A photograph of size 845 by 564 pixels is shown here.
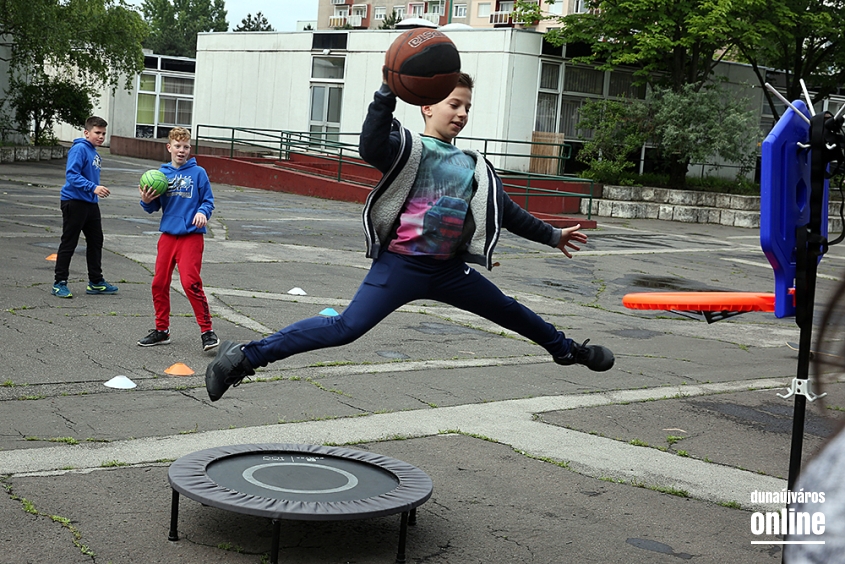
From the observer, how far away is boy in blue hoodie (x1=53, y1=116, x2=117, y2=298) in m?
9.99

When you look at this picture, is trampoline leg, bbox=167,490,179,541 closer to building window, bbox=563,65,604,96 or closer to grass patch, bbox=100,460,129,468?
grass patch, bbox=100,460,129,468

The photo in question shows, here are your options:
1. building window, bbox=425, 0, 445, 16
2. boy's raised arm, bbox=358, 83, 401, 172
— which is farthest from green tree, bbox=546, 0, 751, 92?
building window, bbox=425, 0, 445, 16

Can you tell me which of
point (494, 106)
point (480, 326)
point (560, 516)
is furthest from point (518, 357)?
point (494, 106)

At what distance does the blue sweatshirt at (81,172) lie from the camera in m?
9.99

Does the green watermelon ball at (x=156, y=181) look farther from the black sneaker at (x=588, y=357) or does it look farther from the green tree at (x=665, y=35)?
the green tree at (x=665, y=35)

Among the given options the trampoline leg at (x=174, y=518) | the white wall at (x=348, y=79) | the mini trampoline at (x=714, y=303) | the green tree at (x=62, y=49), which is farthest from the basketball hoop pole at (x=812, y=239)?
the green tree at (x=62, y=49)

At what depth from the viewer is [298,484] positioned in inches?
173

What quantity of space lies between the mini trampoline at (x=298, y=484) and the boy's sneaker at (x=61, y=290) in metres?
5.54

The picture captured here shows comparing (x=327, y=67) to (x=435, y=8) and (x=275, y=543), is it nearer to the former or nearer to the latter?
(x=275, y=543)

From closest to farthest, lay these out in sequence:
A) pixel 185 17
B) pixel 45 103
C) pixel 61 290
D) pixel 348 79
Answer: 1. pixel 61 290
2. pixel 45 103
3. pixel 348 79
4. pixel 185 17

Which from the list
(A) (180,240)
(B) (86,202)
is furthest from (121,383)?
(B) (86,202)

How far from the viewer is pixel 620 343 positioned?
32.1 feet

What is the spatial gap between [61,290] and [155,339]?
218 cm

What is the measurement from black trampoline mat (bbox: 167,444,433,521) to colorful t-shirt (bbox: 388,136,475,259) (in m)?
1.08
